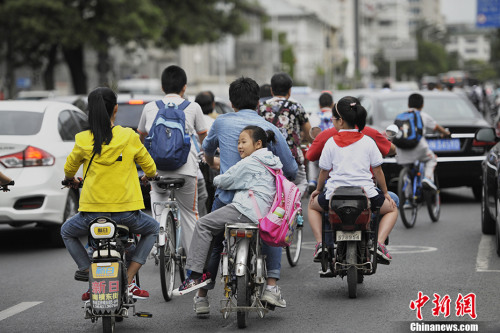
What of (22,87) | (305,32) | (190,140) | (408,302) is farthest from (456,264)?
(305,32)

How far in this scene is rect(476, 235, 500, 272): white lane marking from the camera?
32.0 feet

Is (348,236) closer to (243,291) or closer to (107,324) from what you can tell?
(243,291)

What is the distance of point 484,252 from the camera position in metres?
10.8

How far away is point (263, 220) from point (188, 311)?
1.18 m

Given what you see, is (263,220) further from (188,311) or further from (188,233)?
(188,233)

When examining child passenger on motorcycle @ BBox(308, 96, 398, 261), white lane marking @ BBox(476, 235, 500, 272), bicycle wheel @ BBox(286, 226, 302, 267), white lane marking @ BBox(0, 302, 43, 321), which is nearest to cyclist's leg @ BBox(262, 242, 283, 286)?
child passenger on motorcycle @ BBox(308, 96, 398, 261)

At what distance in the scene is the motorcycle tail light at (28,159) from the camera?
Result: 37.6 ft

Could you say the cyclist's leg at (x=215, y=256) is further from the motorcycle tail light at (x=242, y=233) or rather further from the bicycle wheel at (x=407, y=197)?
the bicycle wheel at (x=407, y=197)

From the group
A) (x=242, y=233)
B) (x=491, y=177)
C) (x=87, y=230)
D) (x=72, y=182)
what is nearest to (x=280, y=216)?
(x=242, y=233)

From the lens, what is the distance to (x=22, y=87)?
5988 cm

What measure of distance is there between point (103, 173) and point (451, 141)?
31.1 ft

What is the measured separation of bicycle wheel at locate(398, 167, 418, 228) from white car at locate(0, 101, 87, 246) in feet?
13.1

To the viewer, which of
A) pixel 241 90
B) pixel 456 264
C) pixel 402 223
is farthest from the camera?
pixel 402 223

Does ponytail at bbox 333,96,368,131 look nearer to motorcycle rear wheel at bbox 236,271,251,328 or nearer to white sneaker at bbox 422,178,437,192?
motorcycle rear wheel at bbox 236,271,251,328
